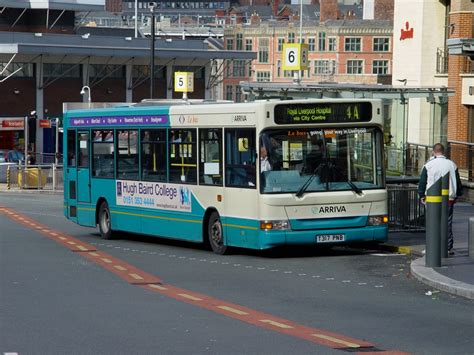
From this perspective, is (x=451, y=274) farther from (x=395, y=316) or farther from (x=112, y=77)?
(x=112, y=77)

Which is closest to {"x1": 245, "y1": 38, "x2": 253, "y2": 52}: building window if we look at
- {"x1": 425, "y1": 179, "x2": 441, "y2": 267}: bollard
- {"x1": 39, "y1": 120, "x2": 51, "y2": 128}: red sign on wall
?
{"x1": 39, "y1": 120, "x2": 51, "y2": 128}: red sign on wall

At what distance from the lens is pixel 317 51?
13875cm

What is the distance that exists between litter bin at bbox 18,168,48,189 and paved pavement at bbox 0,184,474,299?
3365 centimetres

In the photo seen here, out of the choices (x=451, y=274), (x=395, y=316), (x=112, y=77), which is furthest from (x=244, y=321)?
(x=112, y=77)

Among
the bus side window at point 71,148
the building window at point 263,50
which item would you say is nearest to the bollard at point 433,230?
the bus side window at point 71,148

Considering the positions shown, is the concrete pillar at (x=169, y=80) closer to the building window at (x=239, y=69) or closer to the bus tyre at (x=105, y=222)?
the building window at (x=239, y=69)

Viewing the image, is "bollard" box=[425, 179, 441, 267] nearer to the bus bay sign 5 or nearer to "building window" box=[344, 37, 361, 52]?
the bus bay sign 5

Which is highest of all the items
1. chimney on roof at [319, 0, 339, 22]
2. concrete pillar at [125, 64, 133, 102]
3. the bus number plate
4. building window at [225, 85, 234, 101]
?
chimney on roof at [319, 0, 339, 22]

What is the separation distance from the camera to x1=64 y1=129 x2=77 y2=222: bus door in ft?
92.0

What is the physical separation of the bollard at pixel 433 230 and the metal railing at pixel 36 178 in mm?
40168

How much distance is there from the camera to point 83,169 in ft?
90.3

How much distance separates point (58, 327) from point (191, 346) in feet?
6.09

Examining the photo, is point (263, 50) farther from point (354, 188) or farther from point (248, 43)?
point (354, 188)

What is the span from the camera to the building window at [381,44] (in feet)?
432
